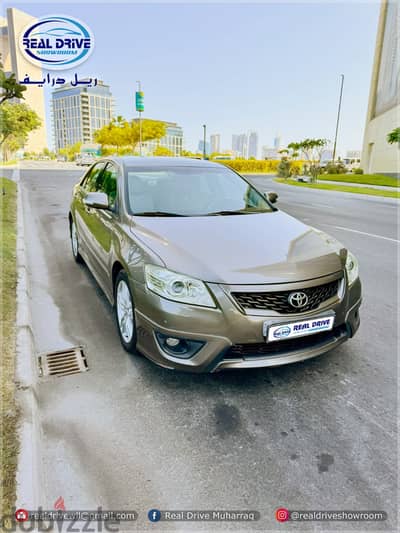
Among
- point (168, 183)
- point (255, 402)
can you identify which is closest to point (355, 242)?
point (168, 183)

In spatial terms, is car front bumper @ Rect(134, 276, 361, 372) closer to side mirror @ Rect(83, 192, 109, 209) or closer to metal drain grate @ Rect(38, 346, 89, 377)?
metal drain grate @ Rect(38, 346, 89, 377)

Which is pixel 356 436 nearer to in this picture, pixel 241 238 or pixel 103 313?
pixel 241 238

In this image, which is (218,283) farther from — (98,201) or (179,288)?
(98,201)

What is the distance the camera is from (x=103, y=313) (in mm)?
4027

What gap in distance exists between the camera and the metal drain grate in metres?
2.97

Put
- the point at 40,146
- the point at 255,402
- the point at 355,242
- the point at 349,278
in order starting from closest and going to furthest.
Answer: the point at 255,402
the point at 349,278
the point at 355,242
the point at 40,146

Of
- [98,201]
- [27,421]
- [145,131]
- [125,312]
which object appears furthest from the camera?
[145,131]

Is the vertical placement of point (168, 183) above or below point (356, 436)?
above

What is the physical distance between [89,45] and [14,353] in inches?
462

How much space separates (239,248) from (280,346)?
2.42 feet

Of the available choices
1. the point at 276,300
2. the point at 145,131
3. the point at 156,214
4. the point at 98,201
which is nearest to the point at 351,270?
the point at 276,300

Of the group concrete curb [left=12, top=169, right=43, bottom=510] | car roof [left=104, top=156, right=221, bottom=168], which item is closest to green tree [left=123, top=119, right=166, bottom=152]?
car roof [left=104, top=156, right=221, bottom=168]

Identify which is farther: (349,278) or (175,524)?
(349,278)

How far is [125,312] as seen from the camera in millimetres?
3094
